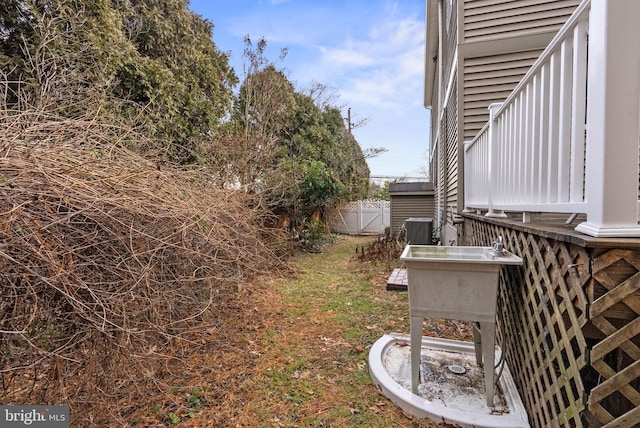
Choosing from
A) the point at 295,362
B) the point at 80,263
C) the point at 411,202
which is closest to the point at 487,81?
the point at 295,362

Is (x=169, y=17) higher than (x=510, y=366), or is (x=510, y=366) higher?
(x=169, y=17)

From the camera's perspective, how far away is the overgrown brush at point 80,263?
147 cm

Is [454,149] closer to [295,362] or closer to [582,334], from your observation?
[295,362]

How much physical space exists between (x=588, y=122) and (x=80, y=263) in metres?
2.47

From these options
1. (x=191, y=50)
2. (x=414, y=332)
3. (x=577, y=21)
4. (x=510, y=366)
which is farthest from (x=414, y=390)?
(x=191, y=50)

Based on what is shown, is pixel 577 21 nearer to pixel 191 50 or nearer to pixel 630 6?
pixel 630 6

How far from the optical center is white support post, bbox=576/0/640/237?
1.01m

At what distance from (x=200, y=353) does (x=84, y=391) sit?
1.23 meters

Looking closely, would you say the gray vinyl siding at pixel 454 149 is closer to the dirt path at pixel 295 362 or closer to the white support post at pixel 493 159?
the white support post at pixel 493 159

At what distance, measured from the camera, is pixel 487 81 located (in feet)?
13.8

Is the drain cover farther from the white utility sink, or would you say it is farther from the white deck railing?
the white deck railing

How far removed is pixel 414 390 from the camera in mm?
2162

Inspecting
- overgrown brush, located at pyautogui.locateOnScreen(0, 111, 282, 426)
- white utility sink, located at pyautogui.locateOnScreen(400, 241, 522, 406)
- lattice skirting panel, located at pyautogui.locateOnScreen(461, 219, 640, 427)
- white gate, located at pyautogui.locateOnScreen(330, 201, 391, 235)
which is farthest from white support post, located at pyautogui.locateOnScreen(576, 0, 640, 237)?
white gate, located at pyautogui.locateOnScreen(330, 201, 391, 235)

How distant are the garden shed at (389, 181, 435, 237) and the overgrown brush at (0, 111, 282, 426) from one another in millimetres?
8706
